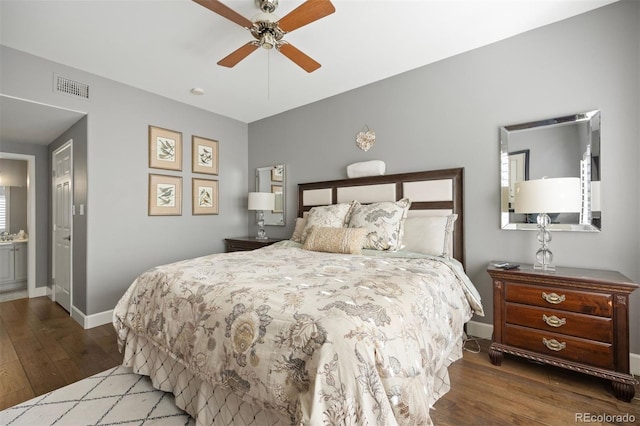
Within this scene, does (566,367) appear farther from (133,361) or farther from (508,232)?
(133,361)

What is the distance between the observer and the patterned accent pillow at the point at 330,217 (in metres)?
3.01

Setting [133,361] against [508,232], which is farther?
[508,232]

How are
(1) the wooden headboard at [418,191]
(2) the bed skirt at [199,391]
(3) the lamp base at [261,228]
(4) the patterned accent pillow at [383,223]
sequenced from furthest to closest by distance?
(3) the lamp base at [261,228]
(1) the wooden headboard at [418,191]
(4) the patterned accent pillow at [383,223]
(2) the bed skirt at [199,391]

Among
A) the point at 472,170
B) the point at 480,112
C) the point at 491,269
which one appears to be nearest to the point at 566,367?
the point at 491,269

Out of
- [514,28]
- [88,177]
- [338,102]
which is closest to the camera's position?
[514,28]

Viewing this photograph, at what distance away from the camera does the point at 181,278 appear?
1720 millimetres

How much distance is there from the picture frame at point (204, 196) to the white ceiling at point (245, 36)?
1.38 meters

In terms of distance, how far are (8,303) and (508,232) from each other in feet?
20.4

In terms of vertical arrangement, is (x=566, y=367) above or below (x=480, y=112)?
below

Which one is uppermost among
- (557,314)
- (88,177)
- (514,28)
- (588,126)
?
(514,28)

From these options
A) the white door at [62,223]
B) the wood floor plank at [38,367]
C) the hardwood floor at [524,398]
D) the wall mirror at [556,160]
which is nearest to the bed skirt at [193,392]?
the wood floor plank at [38,367]

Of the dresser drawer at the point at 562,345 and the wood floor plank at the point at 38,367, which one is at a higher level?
the dresser drawer at the point at 562,345

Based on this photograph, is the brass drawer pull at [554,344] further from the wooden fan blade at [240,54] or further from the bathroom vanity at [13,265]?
the bathroom vanity at [13,265]

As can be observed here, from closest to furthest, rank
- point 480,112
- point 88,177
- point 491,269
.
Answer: point 491,269
point 480,112
point 88,177
